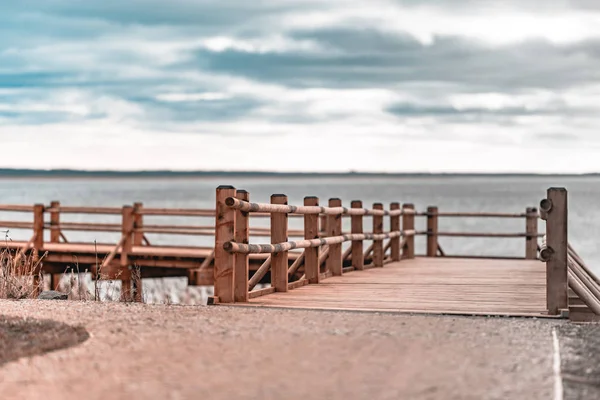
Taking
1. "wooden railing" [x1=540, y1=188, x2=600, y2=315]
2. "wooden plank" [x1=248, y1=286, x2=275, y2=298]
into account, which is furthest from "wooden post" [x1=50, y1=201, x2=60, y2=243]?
"wooden railing" [x1=540, y1=188, x2=600, y2=315]

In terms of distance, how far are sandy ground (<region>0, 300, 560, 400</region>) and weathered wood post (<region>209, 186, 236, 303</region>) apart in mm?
1040

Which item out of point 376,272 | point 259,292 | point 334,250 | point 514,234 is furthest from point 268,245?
point 514,234

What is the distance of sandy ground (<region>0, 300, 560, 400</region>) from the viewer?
582cm

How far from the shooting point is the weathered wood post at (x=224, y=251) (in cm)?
1000

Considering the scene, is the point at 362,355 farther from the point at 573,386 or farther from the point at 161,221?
the point at 161,221

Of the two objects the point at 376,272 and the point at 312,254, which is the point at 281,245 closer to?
the point at 312,254

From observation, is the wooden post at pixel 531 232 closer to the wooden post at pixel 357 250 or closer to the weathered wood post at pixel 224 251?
the wooden post at pixel 357 250

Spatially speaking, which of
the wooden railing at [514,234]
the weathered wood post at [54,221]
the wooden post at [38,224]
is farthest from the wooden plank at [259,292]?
the weathered wood post at [54,221]

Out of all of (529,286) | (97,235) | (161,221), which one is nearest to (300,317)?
(529,286)

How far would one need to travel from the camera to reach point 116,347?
7.13 m

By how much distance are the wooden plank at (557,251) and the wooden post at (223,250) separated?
10.2ft

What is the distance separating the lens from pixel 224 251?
1000 cm

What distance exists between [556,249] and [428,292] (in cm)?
254

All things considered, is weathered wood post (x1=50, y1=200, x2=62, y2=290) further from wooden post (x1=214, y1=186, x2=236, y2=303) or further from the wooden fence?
wooden post (x1=214, y1=186, x2=236, y2=303)
